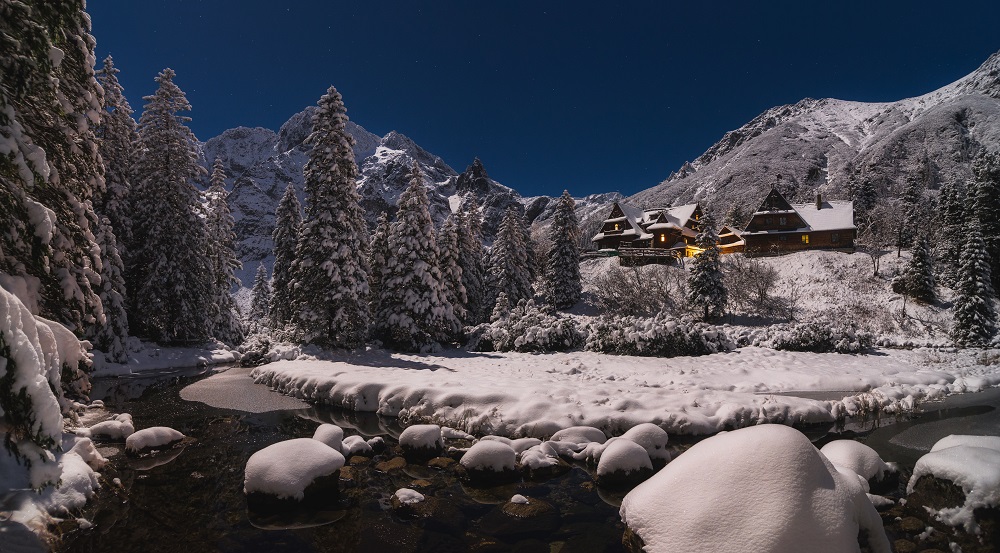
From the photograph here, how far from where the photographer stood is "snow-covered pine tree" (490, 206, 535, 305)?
140 feet

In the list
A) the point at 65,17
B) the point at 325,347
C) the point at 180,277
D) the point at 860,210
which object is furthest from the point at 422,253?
the point at 860,210

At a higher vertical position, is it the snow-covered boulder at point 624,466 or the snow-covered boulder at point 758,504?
the snow-covered boulder at point 758,504

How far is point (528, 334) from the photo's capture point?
27797mm

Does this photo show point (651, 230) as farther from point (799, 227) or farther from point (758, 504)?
point (758, 504)

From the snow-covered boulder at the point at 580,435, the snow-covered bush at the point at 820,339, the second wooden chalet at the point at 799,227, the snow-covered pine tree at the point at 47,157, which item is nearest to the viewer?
the snow-covered pine tree at the point at 47,157

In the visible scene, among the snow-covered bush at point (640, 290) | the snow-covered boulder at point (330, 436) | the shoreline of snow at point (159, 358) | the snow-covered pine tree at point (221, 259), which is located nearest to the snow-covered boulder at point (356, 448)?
the snow-covered boulder at point (330, 436)

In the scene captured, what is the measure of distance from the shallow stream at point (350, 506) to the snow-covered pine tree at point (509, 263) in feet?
99.1

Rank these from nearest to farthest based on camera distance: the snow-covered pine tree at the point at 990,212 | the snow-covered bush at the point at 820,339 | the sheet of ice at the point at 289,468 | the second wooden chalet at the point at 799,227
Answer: the sheet of ice at the point at 289,468, the snow-covered bush at the point at 820,339, the snow-covered pine tree at the point at 990,212, the second wooden chalet at the point at 799,227

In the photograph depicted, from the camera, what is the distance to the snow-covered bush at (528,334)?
27.7m

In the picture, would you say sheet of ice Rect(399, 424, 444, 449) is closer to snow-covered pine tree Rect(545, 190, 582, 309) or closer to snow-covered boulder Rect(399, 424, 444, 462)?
snow-covered boulder Rect(399, 424, 444, 462)

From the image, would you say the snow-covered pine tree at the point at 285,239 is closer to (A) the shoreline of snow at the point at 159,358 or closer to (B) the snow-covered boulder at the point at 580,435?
(A) the shoreline of snow at the point at 159,358

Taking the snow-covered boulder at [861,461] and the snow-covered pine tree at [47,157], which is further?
the snow-covered boulder at [861,461]

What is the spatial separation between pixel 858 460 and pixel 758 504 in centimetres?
515

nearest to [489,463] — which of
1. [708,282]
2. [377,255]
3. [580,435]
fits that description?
[580,435]
